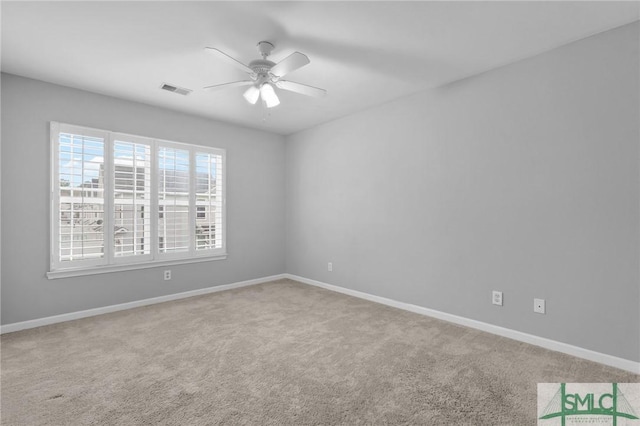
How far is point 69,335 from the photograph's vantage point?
116 inches

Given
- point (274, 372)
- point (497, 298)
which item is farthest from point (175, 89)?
point (497, 298)

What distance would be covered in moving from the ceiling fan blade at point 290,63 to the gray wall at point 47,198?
90.7 inches

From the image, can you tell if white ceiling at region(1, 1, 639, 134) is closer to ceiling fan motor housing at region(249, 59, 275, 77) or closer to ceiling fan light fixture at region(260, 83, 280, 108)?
ceiling fan motor housing at region(249, 59, 275, 77)

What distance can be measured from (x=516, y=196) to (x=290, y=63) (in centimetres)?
228

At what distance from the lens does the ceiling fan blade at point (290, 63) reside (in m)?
2.25

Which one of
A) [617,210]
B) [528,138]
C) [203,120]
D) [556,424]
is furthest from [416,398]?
[203,120]

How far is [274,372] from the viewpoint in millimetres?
2258

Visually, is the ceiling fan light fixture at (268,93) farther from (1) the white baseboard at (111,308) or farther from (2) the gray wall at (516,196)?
(1) the white baseboard at (111,308)

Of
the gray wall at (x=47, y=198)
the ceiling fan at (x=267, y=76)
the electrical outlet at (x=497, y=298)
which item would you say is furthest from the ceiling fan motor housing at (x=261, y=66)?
the electrical outlet at (x=497, y=298)

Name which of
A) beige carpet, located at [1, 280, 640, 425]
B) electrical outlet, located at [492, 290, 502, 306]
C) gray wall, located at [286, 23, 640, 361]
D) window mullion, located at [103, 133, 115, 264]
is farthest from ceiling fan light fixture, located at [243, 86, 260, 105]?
electrical outlet, located at [492, 290, 502, 306]

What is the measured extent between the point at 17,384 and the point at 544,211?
13.7 ft

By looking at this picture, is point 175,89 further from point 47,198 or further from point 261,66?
point 47,198

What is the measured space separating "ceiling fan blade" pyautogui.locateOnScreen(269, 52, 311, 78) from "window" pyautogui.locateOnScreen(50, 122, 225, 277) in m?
2.31

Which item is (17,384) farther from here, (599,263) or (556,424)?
(599,263)
